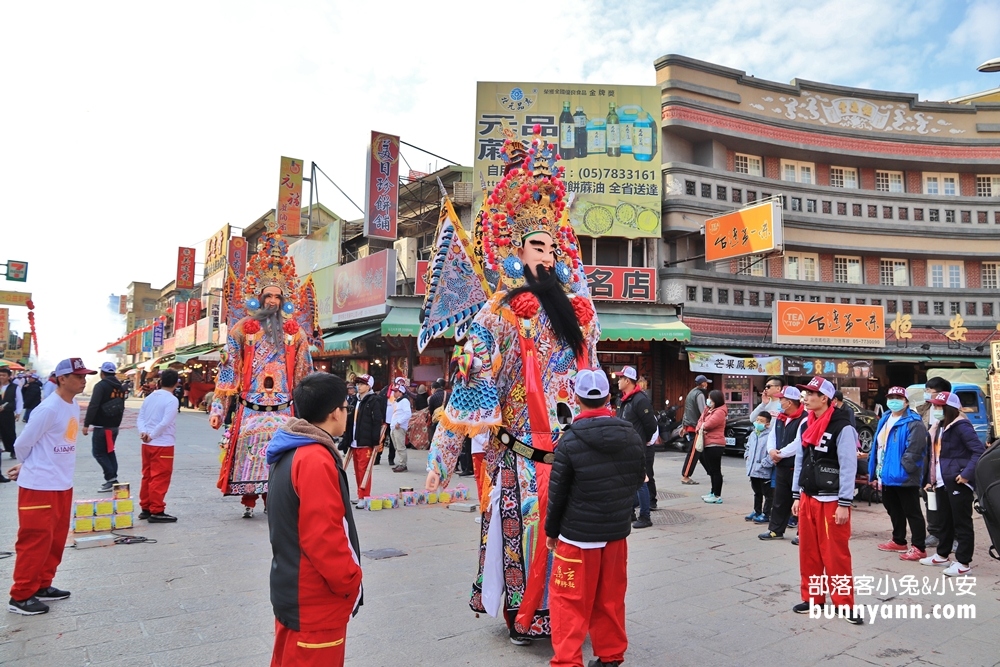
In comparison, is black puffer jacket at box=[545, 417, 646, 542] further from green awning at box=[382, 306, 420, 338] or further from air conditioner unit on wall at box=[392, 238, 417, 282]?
air conditioner unit on wall at box=[392, 238, 417, 282]

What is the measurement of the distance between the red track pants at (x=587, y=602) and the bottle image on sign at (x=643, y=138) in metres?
17.8

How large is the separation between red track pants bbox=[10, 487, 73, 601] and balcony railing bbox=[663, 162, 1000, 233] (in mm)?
18291

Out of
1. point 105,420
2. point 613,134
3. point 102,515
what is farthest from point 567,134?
point 102,515

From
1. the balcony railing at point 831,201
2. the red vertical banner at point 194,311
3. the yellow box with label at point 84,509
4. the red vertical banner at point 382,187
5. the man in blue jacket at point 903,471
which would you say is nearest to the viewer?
the man in blue jacket at point 903,471

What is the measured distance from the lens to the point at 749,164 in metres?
22.2

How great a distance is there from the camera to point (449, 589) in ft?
16.2

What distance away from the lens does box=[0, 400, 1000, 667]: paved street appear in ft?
12.2

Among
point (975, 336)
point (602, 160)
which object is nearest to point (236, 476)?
point (602, 160)

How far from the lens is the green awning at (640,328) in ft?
57.2

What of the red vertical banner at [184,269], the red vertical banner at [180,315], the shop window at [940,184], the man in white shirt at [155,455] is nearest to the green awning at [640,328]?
the man in white shirt at [155,455]

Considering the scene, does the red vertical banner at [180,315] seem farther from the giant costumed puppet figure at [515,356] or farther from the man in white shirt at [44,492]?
the giant costumed puppet figure at [515,356]

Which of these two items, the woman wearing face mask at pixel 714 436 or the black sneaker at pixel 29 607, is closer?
the black sneaker at pixel 29 607

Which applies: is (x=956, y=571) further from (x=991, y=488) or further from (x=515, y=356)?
(x=515, y=356)

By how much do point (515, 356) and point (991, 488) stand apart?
98.5 inches
